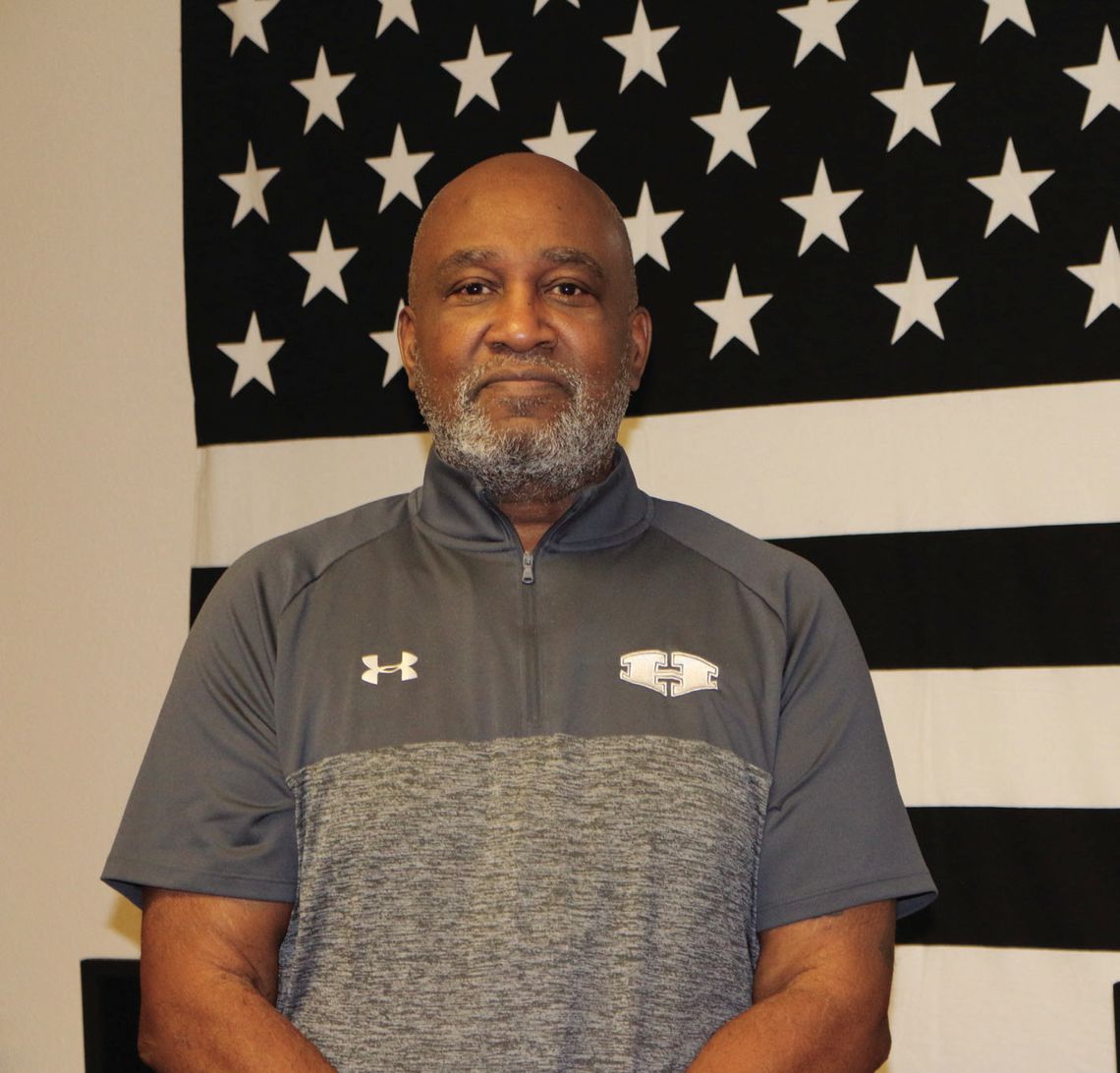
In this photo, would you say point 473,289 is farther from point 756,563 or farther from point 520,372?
point 756,563

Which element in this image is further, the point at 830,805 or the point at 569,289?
the point at 569,289

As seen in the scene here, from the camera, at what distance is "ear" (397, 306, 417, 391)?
172 cm

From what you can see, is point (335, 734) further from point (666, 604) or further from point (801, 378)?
point (801, 378)

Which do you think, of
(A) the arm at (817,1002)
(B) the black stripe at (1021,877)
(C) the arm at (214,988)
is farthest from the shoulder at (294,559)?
(B) the black stripe at (1021,877)

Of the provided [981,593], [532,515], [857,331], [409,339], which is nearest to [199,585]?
[409,339]

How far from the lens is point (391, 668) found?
147 cm

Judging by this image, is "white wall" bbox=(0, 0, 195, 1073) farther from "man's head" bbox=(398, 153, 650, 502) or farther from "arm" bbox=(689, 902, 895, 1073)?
"arm" bbox=(689, 902, 895, 1073)

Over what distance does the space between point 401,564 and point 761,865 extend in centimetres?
53

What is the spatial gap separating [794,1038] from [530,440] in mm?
704

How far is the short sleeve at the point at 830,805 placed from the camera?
1.38 metres

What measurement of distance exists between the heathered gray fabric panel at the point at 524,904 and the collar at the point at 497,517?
27 cm

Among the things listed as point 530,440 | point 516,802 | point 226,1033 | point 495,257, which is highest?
point 495,257

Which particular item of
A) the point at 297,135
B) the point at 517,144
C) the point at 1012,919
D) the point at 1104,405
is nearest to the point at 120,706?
the point at 297,135

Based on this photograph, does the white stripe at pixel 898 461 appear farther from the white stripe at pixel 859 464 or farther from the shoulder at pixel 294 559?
the shoulder at pixel 294 559
